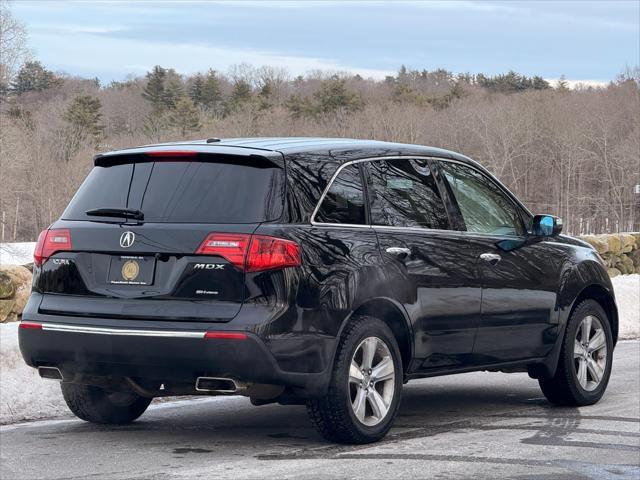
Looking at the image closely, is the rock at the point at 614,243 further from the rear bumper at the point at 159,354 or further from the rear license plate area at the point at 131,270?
the rear license plate area at the point at 131,270

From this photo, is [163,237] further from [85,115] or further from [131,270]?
[85,115]

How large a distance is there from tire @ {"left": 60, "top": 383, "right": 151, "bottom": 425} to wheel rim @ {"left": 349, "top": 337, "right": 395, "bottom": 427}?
70.0 inches

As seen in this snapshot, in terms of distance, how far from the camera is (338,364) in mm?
6887

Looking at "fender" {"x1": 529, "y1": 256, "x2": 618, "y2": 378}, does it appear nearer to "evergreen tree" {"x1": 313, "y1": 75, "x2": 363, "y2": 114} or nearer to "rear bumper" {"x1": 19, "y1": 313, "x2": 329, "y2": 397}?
A: "rear bumper" {"x1": 19, "y1": 313, "x2": 329, "y2": 397}

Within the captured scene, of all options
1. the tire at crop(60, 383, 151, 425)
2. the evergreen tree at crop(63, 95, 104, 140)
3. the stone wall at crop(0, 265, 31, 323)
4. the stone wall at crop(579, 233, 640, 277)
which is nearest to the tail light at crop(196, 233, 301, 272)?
the tire at crop(60, 383, 151, 425)

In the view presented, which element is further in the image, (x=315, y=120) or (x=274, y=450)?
(x=315, y=120)

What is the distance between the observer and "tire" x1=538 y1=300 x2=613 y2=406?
9000 millimetres

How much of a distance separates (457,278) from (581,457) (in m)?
1.53

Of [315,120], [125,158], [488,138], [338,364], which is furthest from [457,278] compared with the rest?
[315,120]

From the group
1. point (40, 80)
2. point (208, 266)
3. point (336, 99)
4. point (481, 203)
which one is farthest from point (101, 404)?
point (40, 80)

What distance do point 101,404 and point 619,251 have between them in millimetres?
18782

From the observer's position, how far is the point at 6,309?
1351 cm

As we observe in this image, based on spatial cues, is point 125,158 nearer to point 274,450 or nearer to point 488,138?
point 274,450

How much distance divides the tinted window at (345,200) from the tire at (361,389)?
61 centimetres
